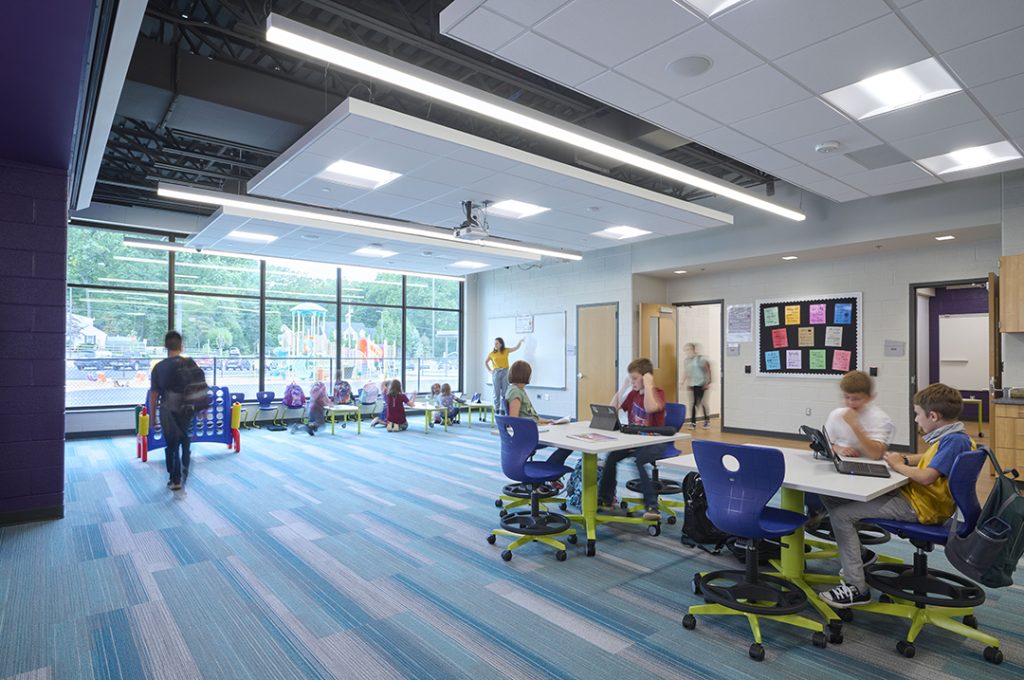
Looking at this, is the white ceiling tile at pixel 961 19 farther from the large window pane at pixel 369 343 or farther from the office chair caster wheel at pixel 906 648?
the large window pane at pixel 369 343

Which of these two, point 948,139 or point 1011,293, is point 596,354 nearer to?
point 1011,293

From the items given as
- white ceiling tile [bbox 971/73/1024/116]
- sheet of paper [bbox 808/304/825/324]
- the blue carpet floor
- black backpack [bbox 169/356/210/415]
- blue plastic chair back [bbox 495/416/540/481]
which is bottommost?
the blue carpet floor

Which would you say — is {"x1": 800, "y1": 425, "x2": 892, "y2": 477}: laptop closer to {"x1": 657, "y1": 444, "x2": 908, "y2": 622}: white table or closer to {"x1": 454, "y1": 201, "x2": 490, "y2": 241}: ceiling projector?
{"x1": 657, "y1": 444, "x2": 908, "y2": 622}: white table

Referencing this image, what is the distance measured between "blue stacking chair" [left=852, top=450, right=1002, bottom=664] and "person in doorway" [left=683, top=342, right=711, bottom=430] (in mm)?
7043

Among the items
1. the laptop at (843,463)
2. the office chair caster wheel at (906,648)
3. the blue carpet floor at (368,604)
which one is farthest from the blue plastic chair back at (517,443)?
the office chair caster wheel at (906,648)

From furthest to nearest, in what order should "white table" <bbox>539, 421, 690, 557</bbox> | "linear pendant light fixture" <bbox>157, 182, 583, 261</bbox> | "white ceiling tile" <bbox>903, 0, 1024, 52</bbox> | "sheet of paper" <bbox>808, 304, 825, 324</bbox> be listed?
1. "sheet of paper" <bbox>808, 304, 825, 324</bbox>
2. "linear pendant light fixture" <bbox>157, 182, 583, 261</bbox>
3. "white table" <bbox>539, 421, 690, 557</bbox>
4. "white ceiling tile" <bbox>903, 0, 1024, 52</bbox>

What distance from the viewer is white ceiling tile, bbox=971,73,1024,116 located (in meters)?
3.48

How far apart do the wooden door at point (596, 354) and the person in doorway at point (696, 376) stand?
138 cm

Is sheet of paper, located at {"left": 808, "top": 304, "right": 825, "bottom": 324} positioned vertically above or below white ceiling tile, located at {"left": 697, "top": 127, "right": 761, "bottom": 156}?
below

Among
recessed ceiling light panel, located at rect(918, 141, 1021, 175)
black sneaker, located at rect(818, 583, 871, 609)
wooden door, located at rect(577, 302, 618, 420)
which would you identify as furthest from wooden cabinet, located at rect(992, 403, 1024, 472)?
wooden door, located at rect(577, 302, 618, 420)

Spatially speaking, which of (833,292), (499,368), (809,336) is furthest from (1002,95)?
(499,368)

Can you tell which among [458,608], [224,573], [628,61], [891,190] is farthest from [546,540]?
[891,190]

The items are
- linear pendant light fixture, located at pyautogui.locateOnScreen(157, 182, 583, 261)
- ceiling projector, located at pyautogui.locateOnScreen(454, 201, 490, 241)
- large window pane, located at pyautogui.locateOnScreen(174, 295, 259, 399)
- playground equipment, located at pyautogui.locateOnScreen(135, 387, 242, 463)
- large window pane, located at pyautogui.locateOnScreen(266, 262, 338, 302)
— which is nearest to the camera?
linear pendant light fixture, located at pyautogui.locateOnScreen(157, 182, 583, 261)

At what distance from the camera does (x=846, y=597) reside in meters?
2.75
